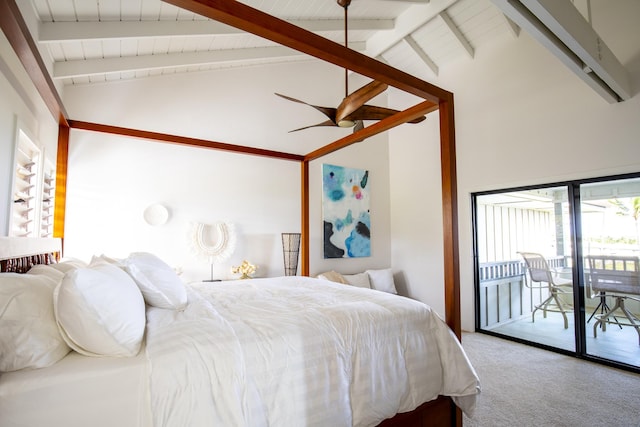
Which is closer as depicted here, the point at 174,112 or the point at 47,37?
the point at 47,37

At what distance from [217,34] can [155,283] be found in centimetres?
247

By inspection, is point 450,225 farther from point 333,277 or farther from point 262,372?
point 333,277

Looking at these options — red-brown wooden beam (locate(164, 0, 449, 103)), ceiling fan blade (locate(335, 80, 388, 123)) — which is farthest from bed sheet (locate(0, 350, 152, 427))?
ceiling fan blade (locate(335, 80, 388, 123))

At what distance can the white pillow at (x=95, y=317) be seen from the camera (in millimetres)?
1203

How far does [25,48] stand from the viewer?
1642 millimetres

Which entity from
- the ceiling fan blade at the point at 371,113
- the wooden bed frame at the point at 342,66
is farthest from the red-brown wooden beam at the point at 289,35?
the ceiling fan blade at the point at 371,113

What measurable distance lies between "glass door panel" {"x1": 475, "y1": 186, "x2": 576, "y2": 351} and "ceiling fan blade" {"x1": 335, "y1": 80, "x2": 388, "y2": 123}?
106 inches

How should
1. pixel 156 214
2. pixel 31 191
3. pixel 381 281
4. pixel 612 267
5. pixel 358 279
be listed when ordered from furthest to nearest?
1. pixel 381 281
2. pixel 358 279
3. pixel 156 214
4. pixel 612 267
5. pixel 31 191

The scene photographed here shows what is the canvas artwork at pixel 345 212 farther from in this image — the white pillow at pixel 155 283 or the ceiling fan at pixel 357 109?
the white pillow at pixel 155 283

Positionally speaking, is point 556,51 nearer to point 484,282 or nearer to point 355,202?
point 484,282

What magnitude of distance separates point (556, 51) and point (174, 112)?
3789 millimetres

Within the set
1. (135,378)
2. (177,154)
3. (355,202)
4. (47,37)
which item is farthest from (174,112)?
(135,378)

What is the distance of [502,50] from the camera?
411cm

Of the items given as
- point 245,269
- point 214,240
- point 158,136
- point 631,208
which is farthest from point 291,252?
point 631,208
